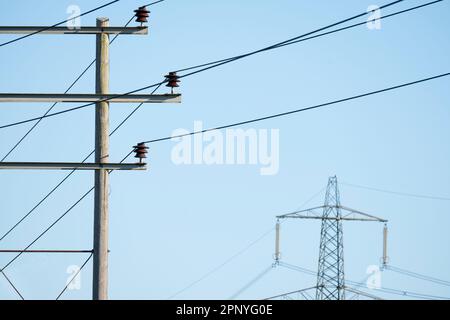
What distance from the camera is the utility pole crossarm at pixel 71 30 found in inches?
1257

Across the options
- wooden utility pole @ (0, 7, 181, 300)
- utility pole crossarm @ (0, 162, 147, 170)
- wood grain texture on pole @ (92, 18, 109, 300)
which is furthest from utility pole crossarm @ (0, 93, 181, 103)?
utility pole crossarm @ (0, 162, 147, 170)

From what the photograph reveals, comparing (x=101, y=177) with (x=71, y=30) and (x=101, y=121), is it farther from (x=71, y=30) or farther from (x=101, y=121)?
(x=71, y=30)

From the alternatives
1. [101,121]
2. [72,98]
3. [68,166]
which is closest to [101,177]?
[68,166]

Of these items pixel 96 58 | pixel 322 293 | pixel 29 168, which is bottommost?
pixel 322 293

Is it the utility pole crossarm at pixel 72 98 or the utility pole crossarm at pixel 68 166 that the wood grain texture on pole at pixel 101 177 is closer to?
the utility pole crossarm at pixel 68 166

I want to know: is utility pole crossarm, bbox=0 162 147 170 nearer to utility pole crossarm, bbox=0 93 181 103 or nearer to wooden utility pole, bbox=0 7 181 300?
wooden utility pole, bbox=0 7 181 300

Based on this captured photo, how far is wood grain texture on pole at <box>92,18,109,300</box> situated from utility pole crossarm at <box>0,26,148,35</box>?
0.13 meters

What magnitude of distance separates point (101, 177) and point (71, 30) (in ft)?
13.2

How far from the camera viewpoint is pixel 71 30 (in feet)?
108
